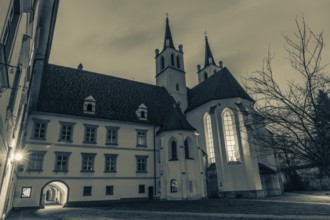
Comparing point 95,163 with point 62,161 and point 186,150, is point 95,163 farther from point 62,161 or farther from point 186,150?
point 186,150

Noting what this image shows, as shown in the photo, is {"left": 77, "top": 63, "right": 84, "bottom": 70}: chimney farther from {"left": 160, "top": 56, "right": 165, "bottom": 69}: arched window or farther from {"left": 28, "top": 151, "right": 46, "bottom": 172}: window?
{"left": 28, "top": 151, "right": 46, "bottom": 172}: window

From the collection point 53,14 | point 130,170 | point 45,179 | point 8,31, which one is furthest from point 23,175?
point 8,31

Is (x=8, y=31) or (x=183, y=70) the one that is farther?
(x=183, y=70)

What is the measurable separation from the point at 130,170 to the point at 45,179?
898cm

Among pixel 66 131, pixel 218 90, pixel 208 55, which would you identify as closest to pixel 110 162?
pixel 66 131

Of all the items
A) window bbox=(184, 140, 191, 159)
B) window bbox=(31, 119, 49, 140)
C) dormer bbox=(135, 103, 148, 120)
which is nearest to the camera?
window bbox=(31, 119, 49, 140)

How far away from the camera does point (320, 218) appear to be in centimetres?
1020

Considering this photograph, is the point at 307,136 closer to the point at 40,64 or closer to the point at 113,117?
the point at 40,64

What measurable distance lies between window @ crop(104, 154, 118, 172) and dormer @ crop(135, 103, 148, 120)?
640 centimetres

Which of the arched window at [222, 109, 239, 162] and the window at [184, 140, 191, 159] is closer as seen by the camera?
the window at [184, 140, 191, 159]

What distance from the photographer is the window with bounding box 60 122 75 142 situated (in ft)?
82.0

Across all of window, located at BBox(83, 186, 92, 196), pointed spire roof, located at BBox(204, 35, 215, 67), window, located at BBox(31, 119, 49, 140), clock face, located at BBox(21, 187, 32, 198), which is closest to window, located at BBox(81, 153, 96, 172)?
window, located at BBox(83, 186, 92, 196)

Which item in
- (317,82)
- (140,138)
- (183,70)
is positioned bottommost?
(317,82)

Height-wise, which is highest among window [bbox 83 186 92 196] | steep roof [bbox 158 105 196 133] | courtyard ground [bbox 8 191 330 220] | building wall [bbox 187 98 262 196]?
steep roof [bbox 158 105 196 133]
